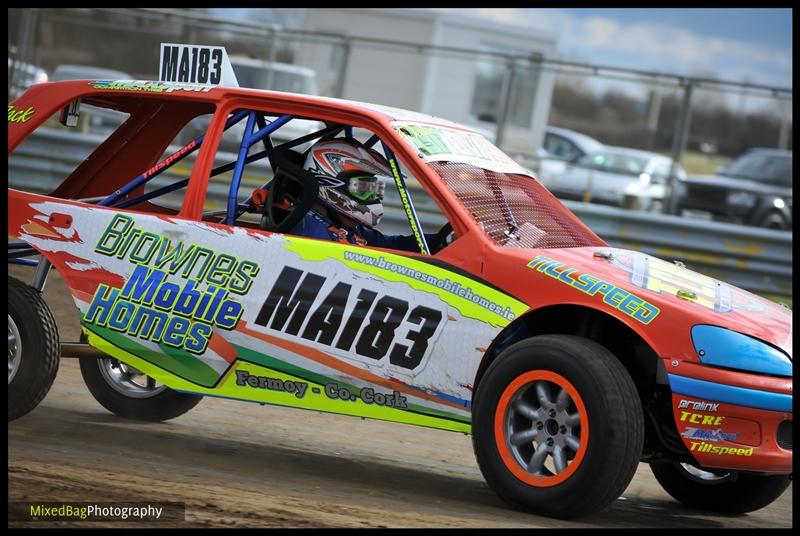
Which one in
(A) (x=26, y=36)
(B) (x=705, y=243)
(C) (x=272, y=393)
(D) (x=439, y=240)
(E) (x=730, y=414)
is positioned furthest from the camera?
(A) (x=26, y=36)

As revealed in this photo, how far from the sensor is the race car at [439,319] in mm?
4512

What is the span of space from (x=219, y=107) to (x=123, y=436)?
1691 mm

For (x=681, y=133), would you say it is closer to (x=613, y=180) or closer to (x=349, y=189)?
(x=613, y=180)

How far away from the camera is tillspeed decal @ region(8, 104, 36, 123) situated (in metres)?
6.05

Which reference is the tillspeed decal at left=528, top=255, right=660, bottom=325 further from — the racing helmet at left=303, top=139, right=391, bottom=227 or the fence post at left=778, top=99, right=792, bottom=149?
the fence post at left=778, top=99, right=792, bottom=149

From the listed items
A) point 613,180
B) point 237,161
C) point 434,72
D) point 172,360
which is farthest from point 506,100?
point 172,360

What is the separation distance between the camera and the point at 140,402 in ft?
21.1

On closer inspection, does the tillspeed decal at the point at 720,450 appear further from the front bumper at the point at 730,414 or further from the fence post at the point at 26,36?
the fence post at the point at 26,36

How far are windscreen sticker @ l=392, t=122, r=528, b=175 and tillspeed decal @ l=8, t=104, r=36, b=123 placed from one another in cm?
203

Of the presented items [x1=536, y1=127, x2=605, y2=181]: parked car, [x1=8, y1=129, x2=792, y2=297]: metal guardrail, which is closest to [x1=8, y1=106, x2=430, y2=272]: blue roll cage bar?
[x1=8, y1=129, x2=792, y2=297]: metal guardrail

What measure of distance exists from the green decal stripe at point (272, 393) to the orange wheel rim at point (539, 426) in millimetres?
246

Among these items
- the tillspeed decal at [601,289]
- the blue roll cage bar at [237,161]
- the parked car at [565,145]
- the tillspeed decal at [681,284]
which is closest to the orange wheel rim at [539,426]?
the tillspeed decal at [601,289]

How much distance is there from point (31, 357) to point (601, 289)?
2.68 meters

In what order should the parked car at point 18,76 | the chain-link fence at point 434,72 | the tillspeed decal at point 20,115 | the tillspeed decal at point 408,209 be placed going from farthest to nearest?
the parked car at point 18,76 → the chain-link fence at point 434,72 → the tillspeed decal at point 20,115 → the tillspeed decal at point 408,209
